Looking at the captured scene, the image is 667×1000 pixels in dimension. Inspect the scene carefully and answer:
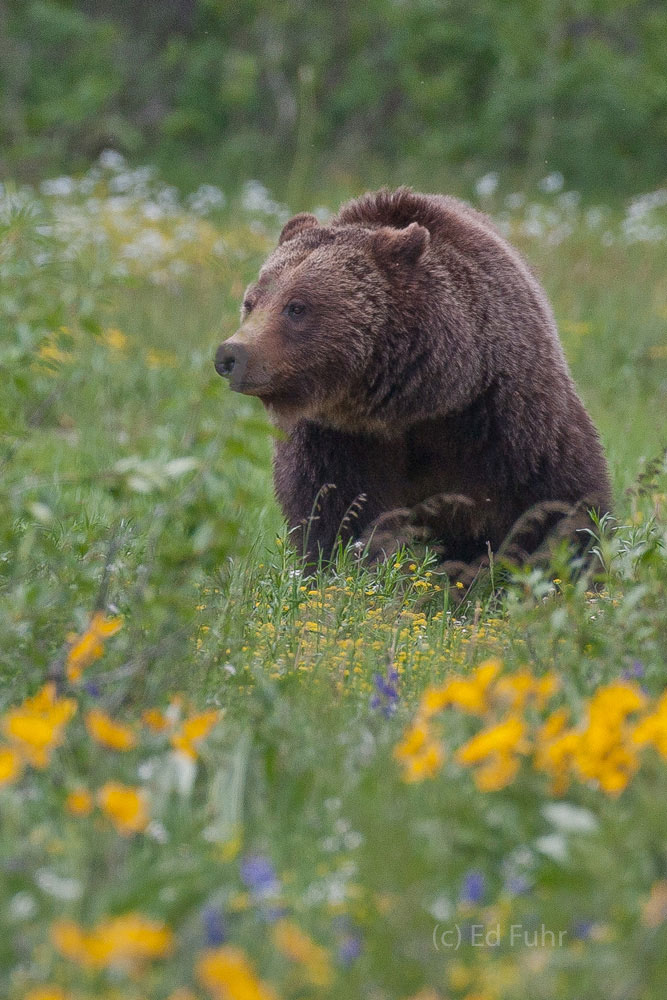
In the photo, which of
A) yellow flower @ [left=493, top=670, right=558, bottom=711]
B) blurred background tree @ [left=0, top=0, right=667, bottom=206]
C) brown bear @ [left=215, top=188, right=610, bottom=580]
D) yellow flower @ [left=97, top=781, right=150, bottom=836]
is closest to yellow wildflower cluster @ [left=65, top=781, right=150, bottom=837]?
yellow flower @ [left=97, top=781, right=150, bottom=836]

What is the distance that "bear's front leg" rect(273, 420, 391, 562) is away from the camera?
465cm

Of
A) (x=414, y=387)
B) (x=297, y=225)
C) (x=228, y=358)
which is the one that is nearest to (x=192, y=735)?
(x=228, y=358)

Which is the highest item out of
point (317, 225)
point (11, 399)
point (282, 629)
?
point (317, 225)

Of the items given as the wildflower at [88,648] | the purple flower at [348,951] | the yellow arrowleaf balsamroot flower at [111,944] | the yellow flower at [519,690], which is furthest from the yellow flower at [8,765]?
the yellow flower at [519,690]

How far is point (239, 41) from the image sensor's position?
19.6 metres

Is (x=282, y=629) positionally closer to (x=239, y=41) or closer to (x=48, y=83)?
(x=48, y=83)

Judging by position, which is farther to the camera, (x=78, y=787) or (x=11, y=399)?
(x=11, y=399)

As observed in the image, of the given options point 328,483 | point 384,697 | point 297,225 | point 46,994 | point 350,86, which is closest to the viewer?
point 46,994

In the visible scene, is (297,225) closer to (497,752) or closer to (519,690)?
(519,690)

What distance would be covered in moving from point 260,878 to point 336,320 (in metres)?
2.83

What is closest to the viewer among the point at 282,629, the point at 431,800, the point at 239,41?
the point at 431,800

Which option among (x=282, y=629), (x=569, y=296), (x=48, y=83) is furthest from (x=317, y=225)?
(x=48, y=83)

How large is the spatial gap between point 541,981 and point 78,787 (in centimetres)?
85

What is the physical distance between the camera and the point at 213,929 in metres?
1.83
